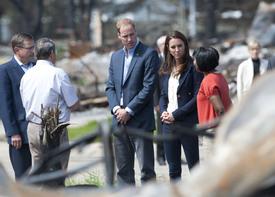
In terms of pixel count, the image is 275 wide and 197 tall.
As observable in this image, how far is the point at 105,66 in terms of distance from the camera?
17953 mm

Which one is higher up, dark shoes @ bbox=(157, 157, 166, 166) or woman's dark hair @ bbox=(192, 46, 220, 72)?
woman's dark hair @ bbox=(192, 46, 220, 72)

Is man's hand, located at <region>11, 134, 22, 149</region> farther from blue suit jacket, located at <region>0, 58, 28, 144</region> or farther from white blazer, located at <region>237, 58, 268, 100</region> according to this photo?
white blazer, located at <region>237, 58, 268, 100</region>

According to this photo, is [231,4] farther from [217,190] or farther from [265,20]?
[217,190]

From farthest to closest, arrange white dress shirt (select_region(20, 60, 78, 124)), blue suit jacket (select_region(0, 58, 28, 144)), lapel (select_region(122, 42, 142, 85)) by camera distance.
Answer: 1. lapel (select_region(122, 42, 142, 85))
2. blue suit jacket (select_region(0, 58, 28, 144))
3. white dress shirt (select_region(20, 60, 78, 124))

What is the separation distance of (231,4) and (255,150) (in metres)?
42.9

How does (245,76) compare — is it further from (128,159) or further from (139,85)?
(128,159)

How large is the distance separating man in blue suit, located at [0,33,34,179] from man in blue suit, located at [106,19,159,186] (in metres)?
0.91

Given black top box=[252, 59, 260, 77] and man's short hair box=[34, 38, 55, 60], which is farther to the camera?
black top box=[252, 59, 260, 77]

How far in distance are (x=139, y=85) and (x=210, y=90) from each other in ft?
2.75

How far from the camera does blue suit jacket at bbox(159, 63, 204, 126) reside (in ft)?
17.7

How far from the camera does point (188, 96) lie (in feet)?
18.0

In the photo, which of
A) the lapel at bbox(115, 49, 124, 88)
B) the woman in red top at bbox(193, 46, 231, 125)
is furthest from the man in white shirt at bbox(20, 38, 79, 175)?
the woman in red top at bbox(193, 46, 231, 125)

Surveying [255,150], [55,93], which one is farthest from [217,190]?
[55,93]

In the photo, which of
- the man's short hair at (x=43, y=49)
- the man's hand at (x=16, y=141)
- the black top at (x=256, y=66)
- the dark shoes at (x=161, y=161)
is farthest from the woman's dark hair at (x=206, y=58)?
the black top at (x=256, y=66)
